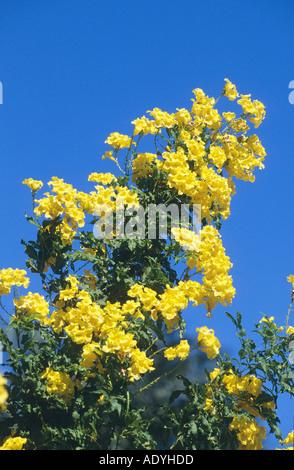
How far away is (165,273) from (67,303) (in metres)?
0.92

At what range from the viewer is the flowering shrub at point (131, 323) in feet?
13.6

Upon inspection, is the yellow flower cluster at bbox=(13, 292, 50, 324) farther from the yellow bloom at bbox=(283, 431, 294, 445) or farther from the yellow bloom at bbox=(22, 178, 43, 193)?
the yellow bloom at bbox=(283, 431, 294, 445)

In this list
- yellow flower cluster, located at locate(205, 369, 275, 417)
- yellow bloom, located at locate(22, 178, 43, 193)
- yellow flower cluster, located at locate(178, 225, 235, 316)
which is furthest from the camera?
yellow bloom, located at locate(22, 178, 43, 193)

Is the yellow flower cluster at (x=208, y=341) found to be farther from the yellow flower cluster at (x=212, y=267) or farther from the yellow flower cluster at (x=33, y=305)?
the yellow flower cluster at (x=33, y=305)

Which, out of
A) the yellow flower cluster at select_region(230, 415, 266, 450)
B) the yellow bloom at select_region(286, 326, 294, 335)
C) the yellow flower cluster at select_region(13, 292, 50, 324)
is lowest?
the yellow flower cluster at select_region(230, 415, 266, 450)

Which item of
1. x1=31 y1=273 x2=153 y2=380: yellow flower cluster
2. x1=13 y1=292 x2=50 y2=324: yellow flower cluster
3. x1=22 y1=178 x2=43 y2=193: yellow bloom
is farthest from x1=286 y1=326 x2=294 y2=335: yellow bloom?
x1=22 y1=178 x2=43 y2=193: yellow bloom

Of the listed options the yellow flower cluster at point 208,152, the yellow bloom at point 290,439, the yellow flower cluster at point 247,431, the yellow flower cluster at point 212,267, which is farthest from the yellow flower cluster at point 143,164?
the yellow bloom at point 290,439

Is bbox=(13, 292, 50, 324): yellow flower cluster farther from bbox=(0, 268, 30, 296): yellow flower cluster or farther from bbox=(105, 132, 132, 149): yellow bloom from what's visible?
bbox=(105, 132, 132, 149): yellow bloom

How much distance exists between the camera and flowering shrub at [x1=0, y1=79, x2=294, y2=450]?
4.15 meters

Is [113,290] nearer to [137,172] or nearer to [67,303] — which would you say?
[67,303]

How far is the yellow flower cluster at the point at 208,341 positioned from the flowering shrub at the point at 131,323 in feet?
0.04

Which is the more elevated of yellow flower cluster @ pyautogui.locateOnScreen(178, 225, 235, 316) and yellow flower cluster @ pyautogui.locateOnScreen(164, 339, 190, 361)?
yellow flower cluster @ pyautogui.locateOnScreen(178, 225, 235, 316)

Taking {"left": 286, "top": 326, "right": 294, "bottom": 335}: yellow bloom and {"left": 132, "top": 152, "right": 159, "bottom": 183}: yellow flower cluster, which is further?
{"left": 132, "top": 152, "right": 159, "bottom": 183}: yellow flower cluster

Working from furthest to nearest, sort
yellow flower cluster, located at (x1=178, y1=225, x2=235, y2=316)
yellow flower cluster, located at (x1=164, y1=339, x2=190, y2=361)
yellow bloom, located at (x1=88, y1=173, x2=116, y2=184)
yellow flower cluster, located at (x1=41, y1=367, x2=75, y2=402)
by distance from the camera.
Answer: yellow bloom, located at (x1=88, y1=173, x2=116, y2=184) → yellow flower cluster, located at (x1=178, y1=225, x2=235, y2=316) → yellow flower cluster, located at (x1=41, y1=367, x2=75, y2=402) → yellow flower cluster, located at (x1=164, y1=339, x2=190, y2=361)
